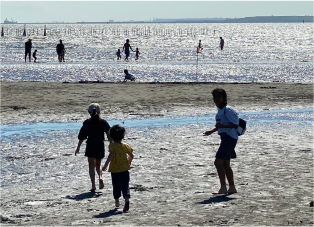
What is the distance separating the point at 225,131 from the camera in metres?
9.37

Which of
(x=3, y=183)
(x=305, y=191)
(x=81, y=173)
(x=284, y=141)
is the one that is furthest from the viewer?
(x=284, y=141)

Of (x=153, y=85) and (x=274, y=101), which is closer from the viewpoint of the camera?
(x=274, y=101)

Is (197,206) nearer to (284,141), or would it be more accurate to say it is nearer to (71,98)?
(284,141)

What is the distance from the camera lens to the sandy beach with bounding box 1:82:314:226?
8.34 m

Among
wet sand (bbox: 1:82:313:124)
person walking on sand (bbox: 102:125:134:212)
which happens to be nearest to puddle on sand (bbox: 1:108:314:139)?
wet sand (bbox: 1:82:313:124)

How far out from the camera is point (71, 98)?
22.7m

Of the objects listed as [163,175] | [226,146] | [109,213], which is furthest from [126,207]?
[163,175]

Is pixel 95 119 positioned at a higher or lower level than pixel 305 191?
higher

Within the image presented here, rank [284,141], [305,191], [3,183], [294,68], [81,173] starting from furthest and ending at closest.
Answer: [294,68]
[284,141]
[81,173]
[3,183]
[305,191]

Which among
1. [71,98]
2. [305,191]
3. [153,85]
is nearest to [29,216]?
[305,191]

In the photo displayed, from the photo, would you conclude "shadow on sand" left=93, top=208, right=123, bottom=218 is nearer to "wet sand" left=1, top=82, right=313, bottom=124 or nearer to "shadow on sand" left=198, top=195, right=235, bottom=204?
"shadow on sand" left=198, top=195, right=235, bottom=204

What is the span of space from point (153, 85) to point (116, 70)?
42.9 ft

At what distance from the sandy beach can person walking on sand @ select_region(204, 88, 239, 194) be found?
35 centimetres

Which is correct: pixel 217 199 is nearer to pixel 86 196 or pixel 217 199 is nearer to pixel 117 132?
pixel 117 132
